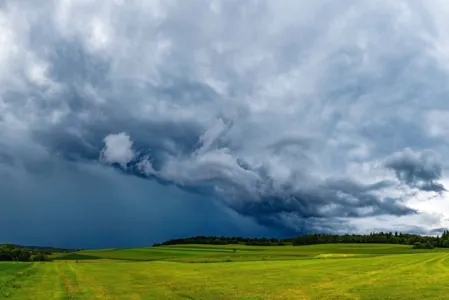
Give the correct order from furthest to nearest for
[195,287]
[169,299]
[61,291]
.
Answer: [195,287]
[61,291]
[169,299]

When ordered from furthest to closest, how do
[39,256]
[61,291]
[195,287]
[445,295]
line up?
[39,256], [195,287], [61,291], [445,295]

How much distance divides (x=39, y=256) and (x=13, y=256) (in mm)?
11453

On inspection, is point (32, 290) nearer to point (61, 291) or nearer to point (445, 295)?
point (61, 291)

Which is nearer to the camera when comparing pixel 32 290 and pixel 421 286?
pixel 32 290

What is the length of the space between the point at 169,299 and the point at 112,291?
898 cm

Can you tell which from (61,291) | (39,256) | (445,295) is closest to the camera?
(445,295)

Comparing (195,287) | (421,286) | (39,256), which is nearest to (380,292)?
(421,286)

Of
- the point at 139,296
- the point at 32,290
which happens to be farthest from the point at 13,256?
the point at 139,296

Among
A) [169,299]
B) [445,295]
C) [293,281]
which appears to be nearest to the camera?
[169,299]

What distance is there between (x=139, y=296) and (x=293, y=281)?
2226 cm

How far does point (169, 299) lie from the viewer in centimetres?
3875

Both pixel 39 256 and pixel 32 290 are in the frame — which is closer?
pixel 32 290

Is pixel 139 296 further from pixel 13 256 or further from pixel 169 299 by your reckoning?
pixel 13 256

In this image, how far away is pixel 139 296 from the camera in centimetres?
4081
